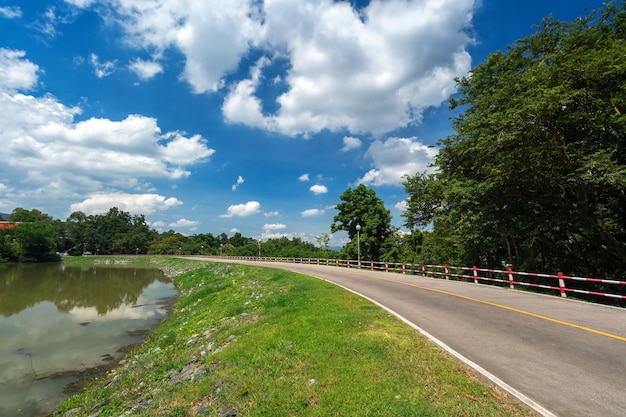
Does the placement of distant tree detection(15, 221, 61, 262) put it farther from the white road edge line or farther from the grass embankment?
the white road edge line

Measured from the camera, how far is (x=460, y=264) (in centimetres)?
2966

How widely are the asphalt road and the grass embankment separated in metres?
0.60

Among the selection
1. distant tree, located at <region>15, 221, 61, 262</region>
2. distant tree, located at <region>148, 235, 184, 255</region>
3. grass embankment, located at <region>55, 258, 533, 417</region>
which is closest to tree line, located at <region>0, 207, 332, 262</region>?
distant tree, located at <region>148, 235, 184, 255</region>

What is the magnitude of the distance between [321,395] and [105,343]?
1388 cm

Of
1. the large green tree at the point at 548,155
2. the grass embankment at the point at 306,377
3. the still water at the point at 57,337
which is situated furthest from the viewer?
the large green tree at the point at 548,155

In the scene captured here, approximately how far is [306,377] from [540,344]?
490cm

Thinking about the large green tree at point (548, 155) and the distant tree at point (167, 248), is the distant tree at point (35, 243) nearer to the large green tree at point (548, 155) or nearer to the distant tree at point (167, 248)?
the distant tree at point (167, 248)

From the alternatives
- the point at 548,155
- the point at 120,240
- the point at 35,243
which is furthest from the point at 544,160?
the point at 120,240

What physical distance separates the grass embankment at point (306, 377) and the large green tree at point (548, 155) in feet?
34.8

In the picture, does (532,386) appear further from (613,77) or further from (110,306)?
(110,306)

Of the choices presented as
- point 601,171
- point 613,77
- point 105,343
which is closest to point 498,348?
point 601,171

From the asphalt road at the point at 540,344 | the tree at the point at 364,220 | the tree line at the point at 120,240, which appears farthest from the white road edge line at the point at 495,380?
the tree line at the point at 120,240

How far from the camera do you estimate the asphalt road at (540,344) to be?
14.3 feet

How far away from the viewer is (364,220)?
46.5 meters
